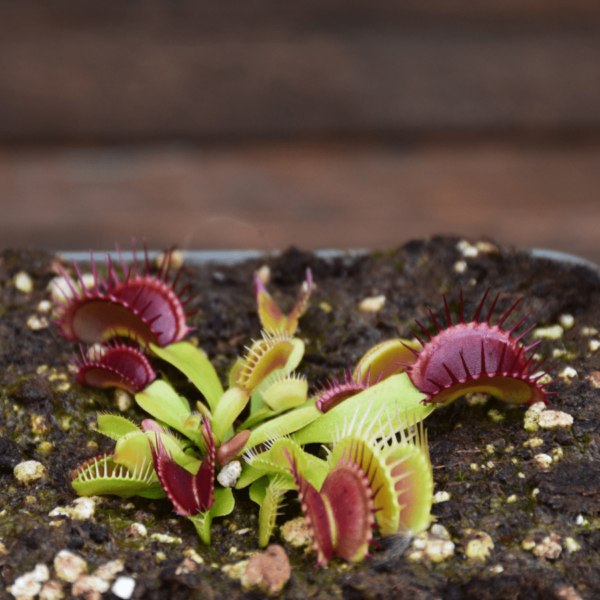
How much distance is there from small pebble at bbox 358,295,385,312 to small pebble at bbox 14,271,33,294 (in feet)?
1.39

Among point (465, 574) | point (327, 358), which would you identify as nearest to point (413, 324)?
point (327, 358)

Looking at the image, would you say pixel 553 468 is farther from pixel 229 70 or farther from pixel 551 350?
pixel 229 70

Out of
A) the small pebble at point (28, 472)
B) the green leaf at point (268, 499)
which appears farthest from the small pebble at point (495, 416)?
the small pebble at point (28, 472)

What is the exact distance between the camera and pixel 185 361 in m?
0.72

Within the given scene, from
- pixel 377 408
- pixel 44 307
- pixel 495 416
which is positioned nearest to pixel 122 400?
pixel 44 307

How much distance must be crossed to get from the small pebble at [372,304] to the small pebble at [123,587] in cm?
44

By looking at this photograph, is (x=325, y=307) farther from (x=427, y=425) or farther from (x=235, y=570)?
(x=235, y=570)

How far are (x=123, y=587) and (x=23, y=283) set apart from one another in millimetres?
487

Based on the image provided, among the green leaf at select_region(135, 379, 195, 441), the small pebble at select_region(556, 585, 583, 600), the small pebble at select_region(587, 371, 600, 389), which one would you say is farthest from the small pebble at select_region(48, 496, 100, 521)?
the small pebble at select_region(587, 371, 600, 389)

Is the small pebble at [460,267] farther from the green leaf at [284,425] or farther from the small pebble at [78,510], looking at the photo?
the small pebble at [78,510]

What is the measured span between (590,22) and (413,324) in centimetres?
132

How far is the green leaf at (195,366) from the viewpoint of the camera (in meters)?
0.70

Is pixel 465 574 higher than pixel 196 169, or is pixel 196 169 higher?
pixel 196 169

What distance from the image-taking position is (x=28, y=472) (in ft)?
2.02
